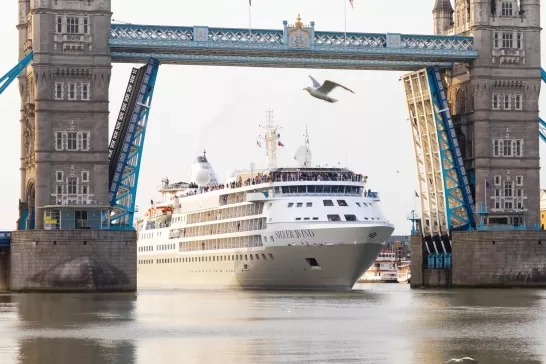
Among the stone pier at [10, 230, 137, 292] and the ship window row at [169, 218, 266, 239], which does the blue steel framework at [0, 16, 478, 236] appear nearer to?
the stone pier at [10, 230, 137, 292]

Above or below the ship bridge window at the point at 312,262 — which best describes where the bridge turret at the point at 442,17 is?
above

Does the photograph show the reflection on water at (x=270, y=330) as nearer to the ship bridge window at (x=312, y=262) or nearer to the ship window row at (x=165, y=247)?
the ship bridge window at (x=312, y=262)

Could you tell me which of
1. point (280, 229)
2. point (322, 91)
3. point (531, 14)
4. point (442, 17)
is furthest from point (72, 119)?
point (531, 14)

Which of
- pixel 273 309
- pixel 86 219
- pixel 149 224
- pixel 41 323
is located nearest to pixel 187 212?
pixel 149 224

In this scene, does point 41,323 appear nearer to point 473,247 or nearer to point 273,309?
point 273,309

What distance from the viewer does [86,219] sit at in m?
105

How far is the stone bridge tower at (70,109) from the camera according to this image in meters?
104

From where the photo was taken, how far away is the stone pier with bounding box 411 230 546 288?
11081 centimetres

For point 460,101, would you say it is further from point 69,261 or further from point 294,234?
point 69,261

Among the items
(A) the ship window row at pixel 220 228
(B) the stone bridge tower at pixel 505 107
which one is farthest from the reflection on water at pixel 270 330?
(A) the ship window row at pixel 220 228

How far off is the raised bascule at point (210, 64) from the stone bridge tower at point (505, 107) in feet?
0.34

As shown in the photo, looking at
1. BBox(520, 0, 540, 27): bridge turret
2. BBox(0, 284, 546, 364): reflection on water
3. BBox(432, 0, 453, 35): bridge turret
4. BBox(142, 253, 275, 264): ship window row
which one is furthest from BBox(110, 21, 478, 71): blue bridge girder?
BBox(0, 284, 546, 364): reflection on water

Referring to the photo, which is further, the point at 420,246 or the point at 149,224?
the point at 149,224

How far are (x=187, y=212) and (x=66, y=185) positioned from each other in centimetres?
3458
